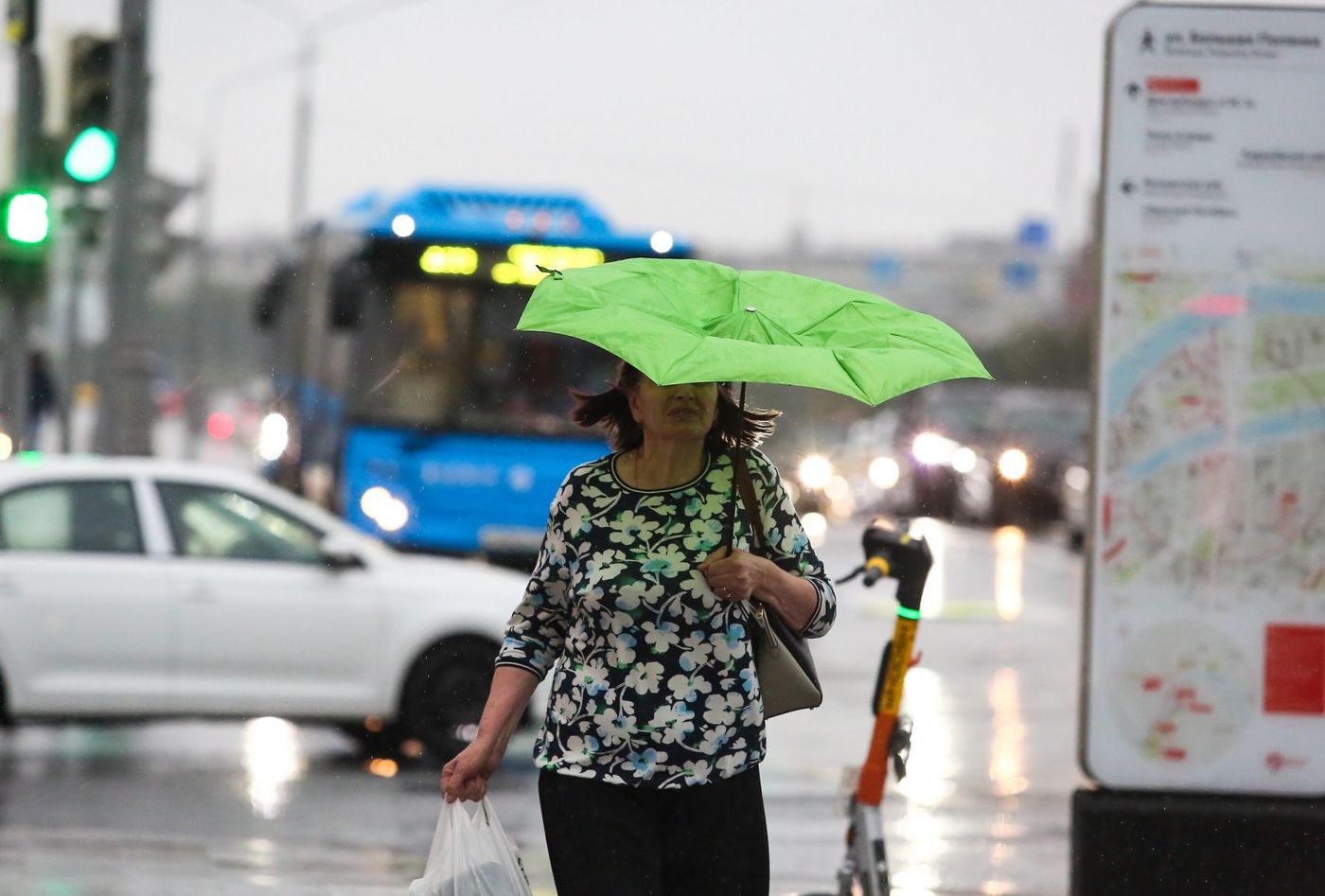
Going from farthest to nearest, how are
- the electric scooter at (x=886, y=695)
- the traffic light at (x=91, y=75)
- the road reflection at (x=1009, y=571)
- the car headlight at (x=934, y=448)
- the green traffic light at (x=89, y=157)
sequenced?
1. the road reflection at (x=1009, y=571)
2. the car headlight at (x=934, y=448)
3. the traffic light at (x=91, y=75)
4. the green traffic light at (x=89, y=157)
5. the electric scooter at (x=886, y=695)

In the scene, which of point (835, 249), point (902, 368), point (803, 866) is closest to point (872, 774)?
point (902, 368)

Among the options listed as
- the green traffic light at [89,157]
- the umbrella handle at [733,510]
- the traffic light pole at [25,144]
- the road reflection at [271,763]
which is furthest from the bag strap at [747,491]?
the traffic light pole at [25,144]

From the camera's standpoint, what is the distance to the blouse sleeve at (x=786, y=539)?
159 inches

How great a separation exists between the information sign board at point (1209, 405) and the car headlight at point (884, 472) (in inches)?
862

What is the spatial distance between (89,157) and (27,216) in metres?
0.80

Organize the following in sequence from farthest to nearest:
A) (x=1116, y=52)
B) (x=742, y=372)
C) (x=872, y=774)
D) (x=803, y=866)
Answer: (x=803, y=866) → (x=1116, y=52) → (x=872, y=774) → (x=742, y=372)

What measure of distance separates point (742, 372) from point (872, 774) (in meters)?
1.85

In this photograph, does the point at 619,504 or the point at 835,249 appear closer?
the point at 619,504

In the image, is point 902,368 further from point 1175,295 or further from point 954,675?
point 954,675

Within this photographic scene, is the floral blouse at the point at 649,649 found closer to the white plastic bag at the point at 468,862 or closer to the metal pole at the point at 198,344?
the white plastic bag at the point at 468,862

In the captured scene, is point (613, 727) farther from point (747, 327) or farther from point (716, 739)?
point (747, 327)

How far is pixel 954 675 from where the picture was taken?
1398 cm

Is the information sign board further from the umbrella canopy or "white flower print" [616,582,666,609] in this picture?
"white flower print" [616,582,666,609]

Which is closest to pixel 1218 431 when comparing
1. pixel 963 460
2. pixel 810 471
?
pixel 810 471
